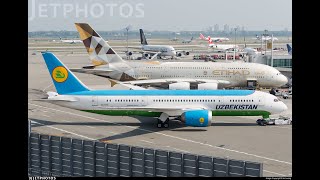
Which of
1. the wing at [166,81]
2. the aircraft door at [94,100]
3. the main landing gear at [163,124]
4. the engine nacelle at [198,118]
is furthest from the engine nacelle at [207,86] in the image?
the aircraft door at [94,100]

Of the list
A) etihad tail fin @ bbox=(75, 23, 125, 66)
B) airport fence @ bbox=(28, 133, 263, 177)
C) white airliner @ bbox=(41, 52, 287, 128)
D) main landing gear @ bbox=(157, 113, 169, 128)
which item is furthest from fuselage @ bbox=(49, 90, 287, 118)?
etihad tail fin @ bbox=(75, 23, 125, 66)

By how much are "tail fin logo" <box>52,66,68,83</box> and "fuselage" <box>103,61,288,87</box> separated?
2668cm

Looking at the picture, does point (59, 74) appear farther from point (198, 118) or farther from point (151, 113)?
point (198, 118)

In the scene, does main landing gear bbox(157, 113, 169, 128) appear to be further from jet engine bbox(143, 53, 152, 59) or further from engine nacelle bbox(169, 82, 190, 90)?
jet engine bbox(143, 53, 152, 59)

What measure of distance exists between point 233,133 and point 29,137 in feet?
86.4

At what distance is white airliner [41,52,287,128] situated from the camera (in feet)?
177

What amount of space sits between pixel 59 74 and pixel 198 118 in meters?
16.0

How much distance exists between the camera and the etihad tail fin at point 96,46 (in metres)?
78.9

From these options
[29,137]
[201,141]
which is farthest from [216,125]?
[29,137]

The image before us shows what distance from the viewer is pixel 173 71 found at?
81312mm

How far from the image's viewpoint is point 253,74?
80.0m

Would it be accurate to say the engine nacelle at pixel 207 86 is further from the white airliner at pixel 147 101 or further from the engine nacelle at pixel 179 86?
the white airliner at pixel 147 101
